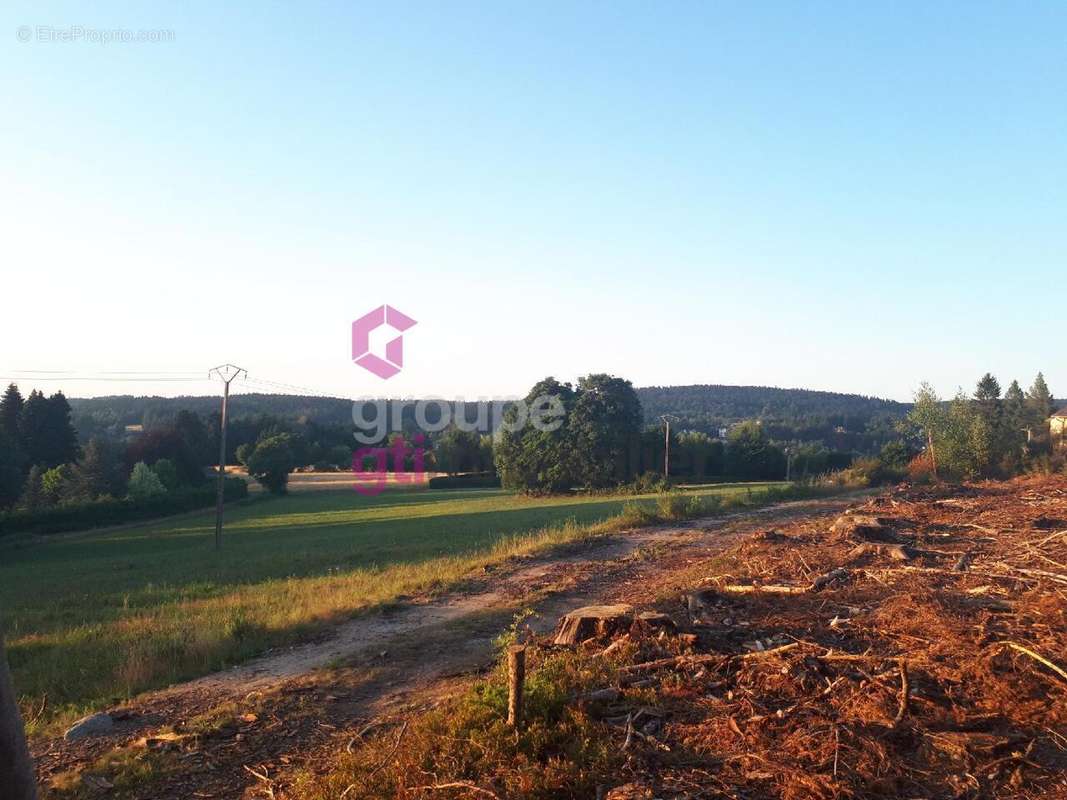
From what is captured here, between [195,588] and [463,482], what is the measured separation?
5909 centimetres

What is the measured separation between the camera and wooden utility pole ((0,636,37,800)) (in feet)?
11.9

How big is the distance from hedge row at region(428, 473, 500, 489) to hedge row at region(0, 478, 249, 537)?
2204 cm

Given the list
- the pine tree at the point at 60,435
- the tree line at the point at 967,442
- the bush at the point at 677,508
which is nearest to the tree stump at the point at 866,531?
the bush at the point at 677,508

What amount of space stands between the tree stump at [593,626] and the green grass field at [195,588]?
14.6 feet

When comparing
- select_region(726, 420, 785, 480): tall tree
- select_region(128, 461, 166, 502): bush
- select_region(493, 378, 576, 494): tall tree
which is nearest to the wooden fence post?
select_region(493, 378, 576, 494): tall tree

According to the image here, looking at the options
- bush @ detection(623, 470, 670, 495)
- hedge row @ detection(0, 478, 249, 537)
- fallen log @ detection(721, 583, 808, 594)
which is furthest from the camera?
bush @ detection(623, 470, 670, 495)

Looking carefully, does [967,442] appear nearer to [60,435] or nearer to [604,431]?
[604,431]

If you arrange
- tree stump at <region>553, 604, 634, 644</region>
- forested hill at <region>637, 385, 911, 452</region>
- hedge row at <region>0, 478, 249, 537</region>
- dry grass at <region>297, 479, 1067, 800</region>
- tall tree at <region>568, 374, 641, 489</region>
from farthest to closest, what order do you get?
forested hill at <region>637, 385, 911, 452</region> → tall tree at <region>568, 374, 641, 489</region> → hedge row at <region>0, 478, 249, 537</region> → tree stump at <region>553, 604, 634, 644</region> → dry grass at <region>297, 479, 1067, 800</region>

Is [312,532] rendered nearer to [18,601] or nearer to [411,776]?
[18,601]

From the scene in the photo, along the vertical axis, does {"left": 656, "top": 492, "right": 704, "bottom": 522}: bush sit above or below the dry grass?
below

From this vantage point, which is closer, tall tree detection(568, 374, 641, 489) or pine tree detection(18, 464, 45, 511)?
pine tree detection(18, 464, 45, 511)

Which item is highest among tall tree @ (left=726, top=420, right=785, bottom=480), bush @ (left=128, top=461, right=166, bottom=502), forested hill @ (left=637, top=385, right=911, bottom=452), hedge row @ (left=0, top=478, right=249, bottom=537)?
forested hill @ (left=637, top=385, right=911, bottom=452)

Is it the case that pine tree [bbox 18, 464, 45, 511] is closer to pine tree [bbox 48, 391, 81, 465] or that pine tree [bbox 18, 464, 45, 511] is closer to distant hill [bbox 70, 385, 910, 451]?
pine tree [bbox 48, 391, 81, 465]

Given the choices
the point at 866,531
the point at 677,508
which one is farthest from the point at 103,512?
the point at 866,531
